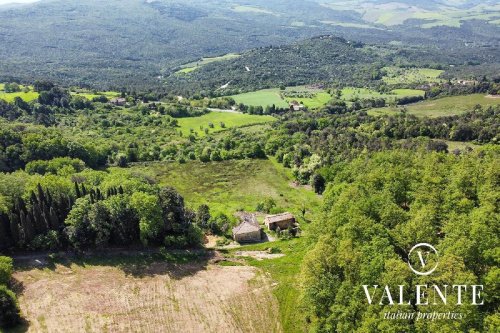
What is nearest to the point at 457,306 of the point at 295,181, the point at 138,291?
the point at 138,291

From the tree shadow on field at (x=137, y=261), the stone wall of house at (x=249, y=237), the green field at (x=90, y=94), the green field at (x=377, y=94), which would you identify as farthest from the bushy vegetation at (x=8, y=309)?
the green field at (x=377, y=94)

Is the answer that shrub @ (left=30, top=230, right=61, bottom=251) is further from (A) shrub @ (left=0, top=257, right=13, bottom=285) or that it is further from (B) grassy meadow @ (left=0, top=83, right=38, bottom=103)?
(B) grassy meadow @ (left=0, top=83, right=38, bottom=103)

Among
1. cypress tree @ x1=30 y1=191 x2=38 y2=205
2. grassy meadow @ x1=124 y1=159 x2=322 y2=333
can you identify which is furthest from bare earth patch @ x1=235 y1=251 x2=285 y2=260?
cypress tree @ x1=30 y1=191 x2=38 y2=205

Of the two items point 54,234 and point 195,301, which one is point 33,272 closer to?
point 54,234

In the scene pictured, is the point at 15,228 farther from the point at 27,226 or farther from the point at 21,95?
the point at 21,95

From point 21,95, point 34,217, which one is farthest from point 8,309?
point 21,95
